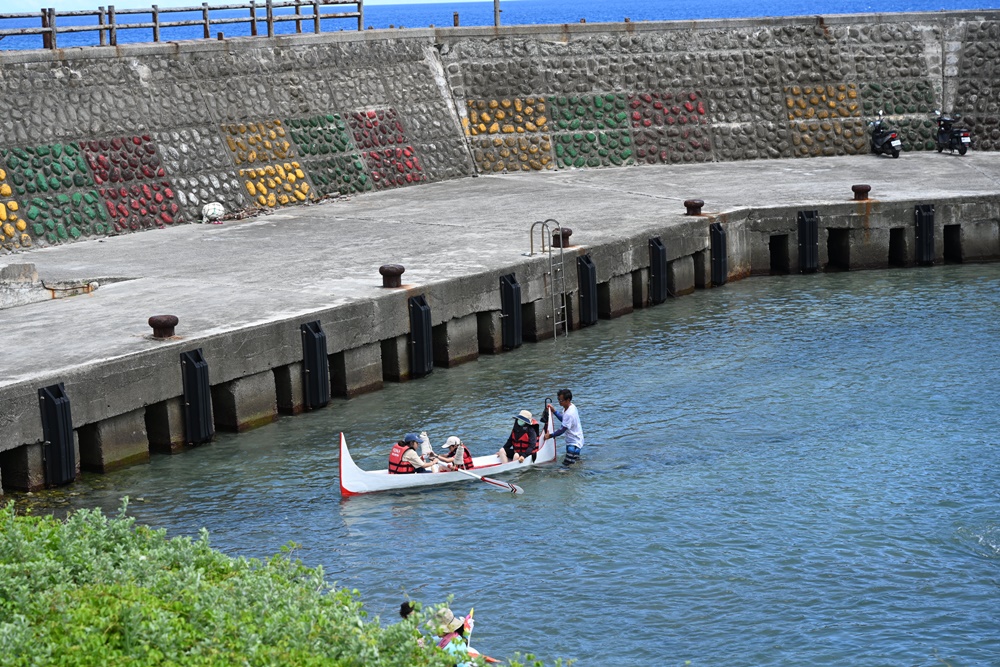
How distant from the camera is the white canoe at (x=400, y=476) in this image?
77.7ft

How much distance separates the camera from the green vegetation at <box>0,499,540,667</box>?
504 inches

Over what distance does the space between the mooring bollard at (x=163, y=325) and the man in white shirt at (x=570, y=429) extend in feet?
24.0

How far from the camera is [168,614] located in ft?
43.8

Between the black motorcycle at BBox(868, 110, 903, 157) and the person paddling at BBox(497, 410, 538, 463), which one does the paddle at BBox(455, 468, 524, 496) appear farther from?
the black motorcycle at BBox(868, 110, 903, 157)

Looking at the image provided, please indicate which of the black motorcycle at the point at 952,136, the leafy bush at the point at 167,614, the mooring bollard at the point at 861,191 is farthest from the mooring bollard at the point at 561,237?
the black motorcycle at the point at 952,136

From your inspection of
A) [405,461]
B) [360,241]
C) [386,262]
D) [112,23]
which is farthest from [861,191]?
[112,23]

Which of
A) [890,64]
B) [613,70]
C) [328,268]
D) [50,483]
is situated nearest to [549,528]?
[50,483]

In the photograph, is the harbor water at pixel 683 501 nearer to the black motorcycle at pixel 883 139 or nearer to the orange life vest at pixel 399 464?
the orange life vest at pixel 399 464

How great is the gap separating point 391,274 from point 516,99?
61.5 ft

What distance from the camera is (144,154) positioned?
38.8m

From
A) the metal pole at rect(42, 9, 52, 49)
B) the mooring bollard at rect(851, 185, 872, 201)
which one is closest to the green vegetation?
the metal pole at rect(42, 9, 52, 49)

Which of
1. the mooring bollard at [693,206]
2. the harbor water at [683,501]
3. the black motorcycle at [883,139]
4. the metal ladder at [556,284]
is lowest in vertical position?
the harbor water at [683,501]

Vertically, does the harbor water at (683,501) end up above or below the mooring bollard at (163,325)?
below

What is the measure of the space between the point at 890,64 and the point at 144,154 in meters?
26.4
